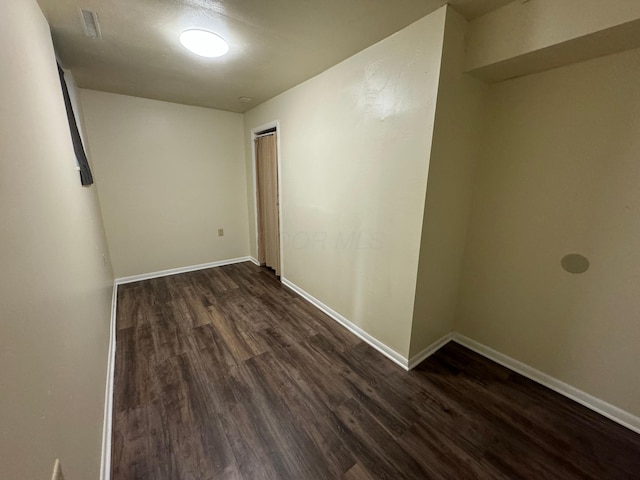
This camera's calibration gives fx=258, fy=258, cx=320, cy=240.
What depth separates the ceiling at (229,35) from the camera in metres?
1.47

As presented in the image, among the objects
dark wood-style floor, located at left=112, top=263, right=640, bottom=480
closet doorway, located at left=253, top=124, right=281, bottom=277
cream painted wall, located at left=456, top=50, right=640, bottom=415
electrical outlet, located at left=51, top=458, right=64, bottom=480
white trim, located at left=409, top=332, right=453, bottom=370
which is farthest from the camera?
closet doorway, located at left=253, top=124, right=281, bottom=277

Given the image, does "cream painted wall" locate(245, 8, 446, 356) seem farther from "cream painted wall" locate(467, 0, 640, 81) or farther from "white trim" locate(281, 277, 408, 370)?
"cream painted wall" locate(467, 0, 640, 81)

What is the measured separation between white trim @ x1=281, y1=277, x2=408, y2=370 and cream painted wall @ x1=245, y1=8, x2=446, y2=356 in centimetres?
5

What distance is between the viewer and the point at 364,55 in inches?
76.5

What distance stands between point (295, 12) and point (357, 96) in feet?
2.36

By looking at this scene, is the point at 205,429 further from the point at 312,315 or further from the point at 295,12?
the point at 295,12

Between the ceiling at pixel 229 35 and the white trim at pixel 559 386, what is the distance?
2.35 metres

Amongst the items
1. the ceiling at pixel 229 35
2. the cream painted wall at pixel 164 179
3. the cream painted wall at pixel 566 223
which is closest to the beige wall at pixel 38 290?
the ceiling at pixel 229 35

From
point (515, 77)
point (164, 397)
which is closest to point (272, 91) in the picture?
point (515, 77)

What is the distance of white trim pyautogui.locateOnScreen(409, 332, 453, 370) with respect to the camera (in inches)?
78.2

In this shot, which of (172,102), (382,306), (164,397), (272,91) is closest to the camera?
(164,397)

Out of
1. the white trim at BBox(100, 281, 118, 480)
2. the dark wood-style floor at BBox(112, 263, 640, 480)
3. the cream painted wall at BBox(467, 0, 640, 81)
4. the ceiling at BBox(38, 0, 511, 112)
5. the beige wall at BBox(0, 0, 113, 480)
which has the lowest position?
the dark wood-style floor at BBox(112, 263, 640, 480)

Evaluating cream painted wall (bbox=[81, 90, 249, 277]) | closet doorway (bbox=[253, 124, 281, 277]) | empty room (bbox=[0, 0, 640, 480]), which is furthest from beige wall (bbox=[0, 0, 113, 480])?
closet doorway (bbox=[253, 124, 281, 277])

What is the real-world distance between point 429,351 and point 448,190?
1302 millimetres
